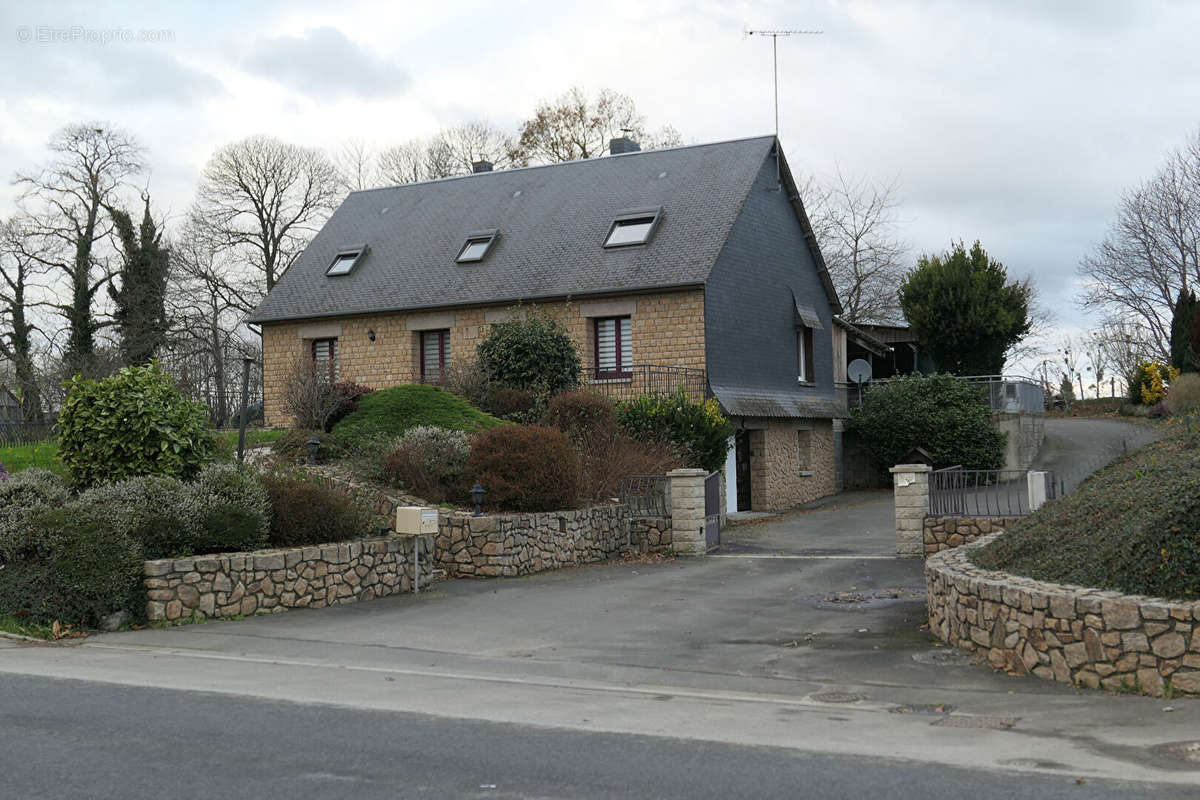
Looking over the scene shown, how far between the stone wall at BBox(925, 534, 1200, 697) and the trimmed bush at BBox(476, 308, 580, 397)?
15.4 meters

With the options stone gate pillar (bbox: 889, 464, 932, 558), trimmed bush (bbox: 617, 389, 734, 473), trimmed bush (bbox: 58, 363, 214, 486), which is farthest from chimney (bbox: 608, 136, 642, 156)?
trimmed bush (bbox: 58, 363, 214, 486)

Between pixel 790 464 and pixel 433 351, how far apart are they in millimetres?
9681

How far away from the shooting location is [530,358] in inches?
965

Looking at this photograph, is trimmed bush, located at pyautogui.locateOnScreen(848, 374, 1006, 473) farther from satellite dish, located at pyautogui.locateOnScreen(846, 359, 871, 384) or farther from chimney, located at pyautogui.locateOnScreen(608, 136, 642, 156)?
chimney, located at pyautogui.locateOnScreen(608, 136, 642, 156)

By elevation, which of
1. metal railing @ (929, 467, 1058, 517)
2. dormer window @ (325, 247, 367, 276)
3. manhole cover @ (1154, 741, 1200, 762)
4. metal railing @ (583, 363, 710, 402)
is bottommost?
manhole cover @ (1154, 741, 1200, 762)

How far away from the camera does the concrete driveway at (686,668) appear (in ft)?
23.4

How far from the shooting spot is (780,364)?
29109 mm

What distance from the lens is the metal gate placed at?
747 inches

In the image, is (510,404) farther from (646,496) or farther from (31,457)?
(31,457)

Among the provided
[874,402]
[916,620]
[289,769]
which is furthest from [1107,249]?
[289,769]

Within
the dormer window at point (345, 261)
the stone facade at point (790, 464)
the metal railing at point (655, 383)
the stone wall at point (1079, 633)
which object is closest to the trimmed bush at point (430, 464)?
the metal railing at point (655, 383)

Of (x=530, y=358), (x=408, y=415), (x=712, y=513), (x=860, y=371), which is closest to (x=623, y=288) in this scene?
(x=530, y=358)

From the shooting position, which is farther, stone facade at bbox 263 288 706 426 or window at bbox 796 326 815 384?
window at bbox 796 326 815 384

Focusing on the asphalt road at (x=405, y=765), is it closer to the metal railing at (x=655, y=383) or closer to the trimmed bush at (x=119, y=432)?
the trimmed bush at (x=119, y=432)
